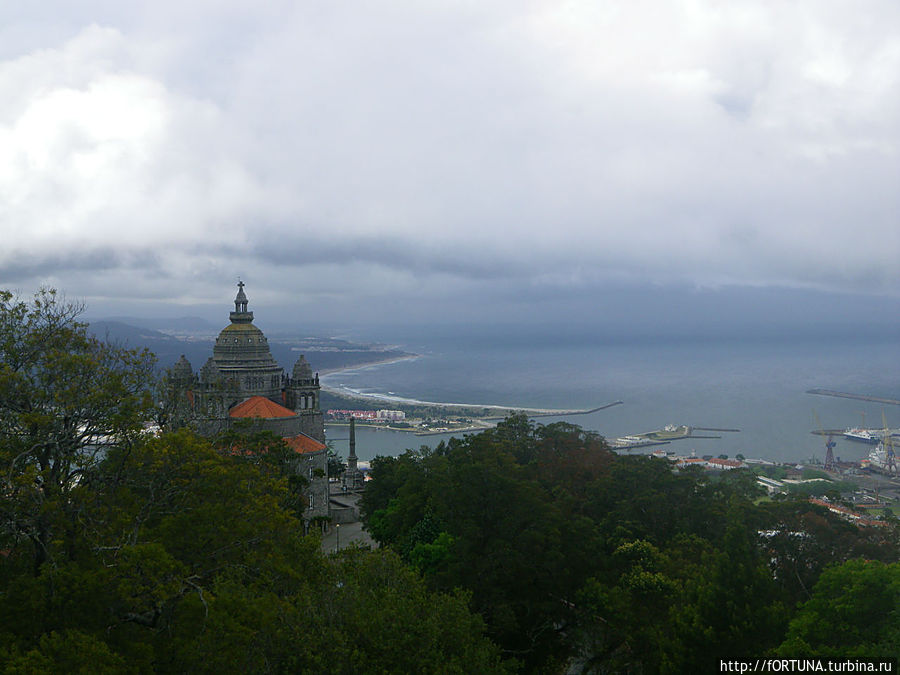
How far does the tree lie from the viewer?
11.3 metres

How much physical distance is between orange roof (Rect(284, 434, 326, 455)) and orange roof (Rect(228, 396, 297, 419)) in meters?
1.67

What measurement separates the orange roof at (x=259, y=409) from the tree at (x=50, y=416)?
22504mm

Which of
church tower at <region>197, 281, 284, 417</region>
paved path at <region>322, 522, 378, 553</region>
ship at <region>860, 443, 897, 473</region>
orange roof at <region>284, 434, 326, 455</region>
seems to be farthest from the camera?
ship at <region>860, 443, 897, 473</region>

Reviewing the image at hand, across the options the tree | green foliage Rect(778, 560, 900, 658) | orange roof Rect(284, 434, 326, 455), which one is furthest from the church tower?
green foliage Rect(778, 560, 900, 658)

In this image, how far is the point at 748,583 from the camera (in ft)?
51.1

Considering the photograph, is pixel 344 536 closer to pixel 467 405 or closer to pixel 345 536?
pixel 345 536

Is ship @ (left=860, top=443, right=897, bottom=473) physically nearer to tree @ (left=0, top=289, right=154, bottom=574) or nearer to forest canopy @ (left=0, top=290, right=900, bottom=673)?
forest canopy @ (left=0, top=290, right=900, bottom=673)

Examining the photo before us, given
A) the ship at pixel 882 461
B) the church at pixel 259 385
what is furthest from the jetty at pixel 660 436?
the church at pixel 259 385

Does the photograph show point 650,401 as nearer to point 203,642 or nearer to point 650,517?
point 650,517

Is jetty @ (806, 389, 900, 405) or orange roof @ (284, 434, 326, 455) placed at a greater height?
orange roof @ (284, 434, 326, 455)

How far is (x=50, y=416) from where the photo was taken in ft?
39.6

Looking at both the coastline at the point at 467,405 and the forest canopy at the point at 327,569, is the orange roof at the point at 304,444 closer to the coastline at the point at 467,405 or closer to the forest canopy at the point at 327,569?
the forest canopy at the point at 327,569

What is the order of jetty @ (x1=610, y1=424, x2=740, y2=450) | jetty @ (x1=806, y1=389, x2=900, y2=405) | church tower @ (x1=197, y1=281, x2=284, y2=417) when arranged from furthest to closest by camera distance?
jetty @ (x1=806, y1=389, x2=900, y2=405) < jetty @ (x1=610, y1=424, x2=740, y2=450) < church tower @ (x1=197, y1=281, x2=284, y2=417)

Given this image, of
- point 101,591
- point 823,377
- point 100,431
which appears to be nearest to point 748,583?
point 101,591
